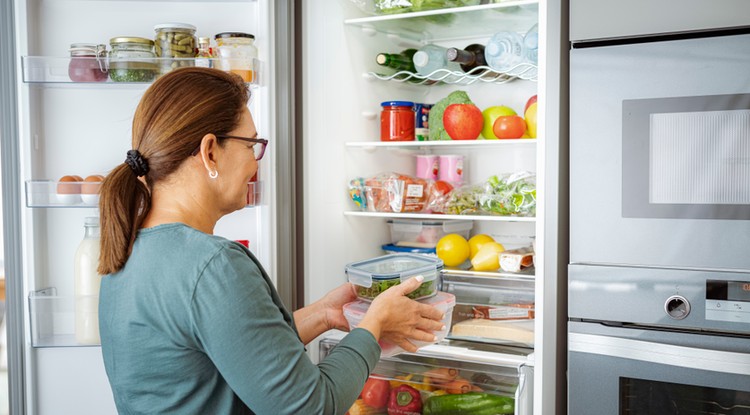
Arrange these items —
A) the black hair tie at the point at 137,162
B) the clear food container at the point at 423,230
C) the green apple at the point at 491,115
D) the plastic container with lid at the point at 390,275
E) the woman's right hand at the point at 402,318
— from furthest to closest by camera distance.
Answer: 1. the clear food container at the point at 423,230
2. the green apple at the point at 491,115
3. the plastic container with lid at the point at 390,275
4. the woman's right hand at the point at 402,318
5. the black hair tie at the point at 137,162

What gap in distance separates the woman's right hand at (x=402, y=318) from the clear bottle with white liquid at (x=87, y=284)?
89cm

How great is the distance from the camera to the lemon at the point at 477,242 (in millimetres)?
2246

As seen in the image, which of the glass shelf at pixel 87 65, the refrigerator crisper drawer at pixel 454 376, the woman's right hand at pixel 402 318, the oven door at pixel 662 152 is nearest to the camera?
the woman's right hand at pixel 402 318

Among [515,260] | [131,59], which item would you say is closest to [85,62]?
[131,59]

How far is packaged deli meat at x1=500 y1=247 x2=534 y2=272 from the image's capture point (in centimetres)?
206

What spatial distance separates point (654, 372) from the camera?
1641mm

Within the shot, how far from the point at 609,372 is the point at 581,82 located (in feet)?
2.29

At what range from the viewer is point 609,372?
5.55 ft

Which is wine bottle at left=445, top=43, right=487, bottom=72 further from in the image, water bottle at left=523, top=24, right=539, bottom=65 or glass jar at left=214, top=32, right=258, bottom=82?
glass jar at left=214, top=32, right=258, bottom=82

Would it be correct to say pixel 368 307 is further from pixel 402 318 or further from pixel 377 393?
pixel 377 393

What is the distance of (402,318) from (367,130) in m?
1.18

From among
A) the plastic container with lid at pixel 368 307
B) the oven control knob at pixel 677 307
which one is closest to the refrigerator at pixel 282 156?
the oven control knob at pixel 677 307

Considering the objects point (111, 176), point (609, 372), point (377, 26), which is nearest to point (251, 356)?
point (111, 176)

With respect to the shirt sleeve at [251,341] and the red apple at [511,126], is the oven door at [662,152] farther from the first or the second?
the shirt sleeve at [251,341]
